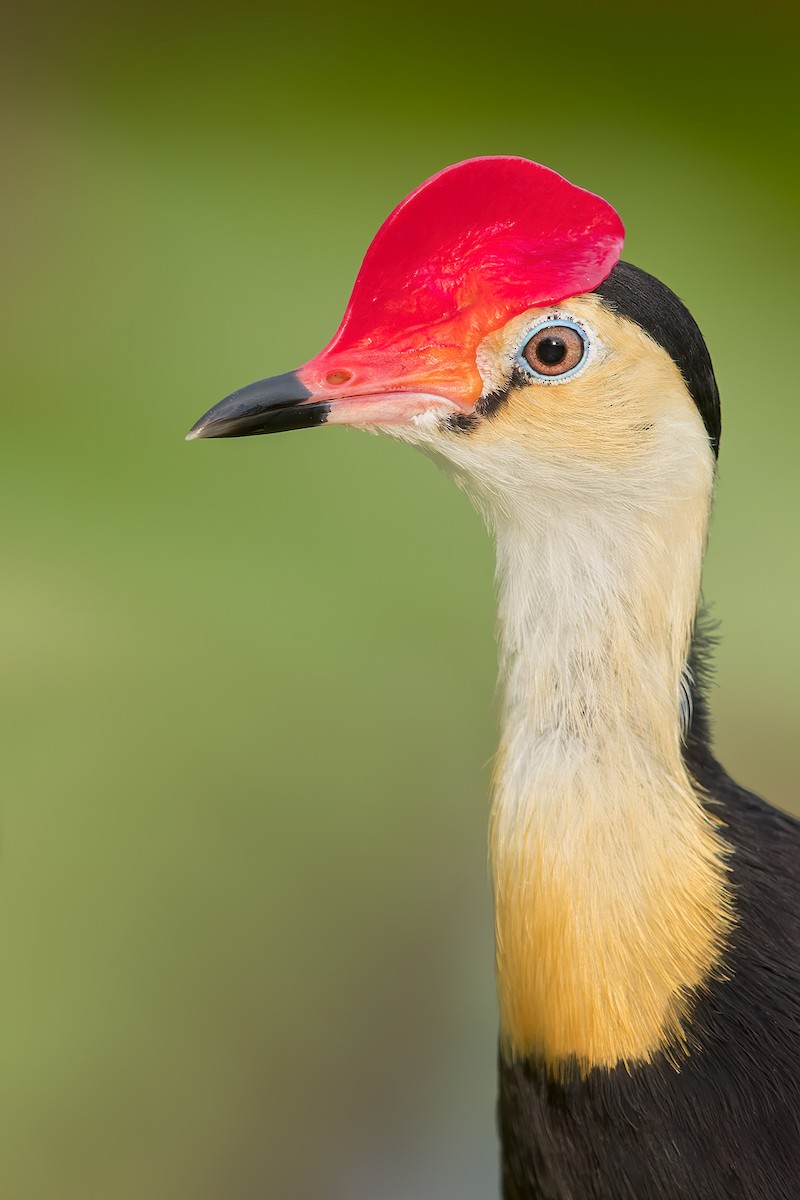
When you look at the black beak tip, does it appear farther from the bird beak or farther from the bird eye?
the bird eye

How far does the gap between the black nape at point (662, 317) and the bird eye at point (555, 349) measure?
0.13 ft

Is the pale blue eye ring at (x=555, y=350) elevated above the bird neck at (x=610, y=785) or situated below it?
above

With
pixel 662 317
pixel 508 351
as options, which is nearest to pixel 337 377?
pixel 508 351

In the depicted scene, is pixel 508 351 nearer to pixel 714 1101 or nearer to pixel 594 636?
pixel 594 636

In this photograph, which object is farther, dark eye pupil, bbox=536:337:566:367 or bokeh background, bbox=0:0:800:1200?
bokeh background, bbox=0:0:800:1200

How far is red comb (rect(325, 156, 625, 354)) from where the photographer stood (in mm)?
1000

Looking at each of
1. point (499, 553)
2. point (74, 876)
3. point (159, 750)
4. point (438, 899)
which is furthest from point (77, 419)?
point (499, 553)

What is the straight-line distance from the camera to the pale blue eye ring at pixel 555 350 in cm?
99

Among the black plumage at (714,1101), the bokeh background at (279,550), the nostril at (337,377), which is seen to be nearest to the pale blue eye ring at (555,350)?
the nostril at (337,377)

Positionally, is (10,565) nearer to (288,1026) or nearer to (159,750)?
(159,750)

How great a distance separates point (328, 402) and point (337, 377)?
3cm

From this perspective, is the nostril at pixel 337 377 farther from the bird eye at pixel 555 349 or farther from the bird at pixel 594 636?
the bird eye at pixel 555 349

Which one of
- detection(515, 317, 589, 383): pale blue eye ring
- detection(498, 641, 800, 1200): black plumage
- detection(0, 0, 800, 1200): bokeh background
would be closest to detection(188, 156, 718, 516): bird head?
detection(515, 317, 589, 383): pale blue eye ring

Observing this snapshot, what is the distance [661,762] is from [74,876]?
4.76ft
